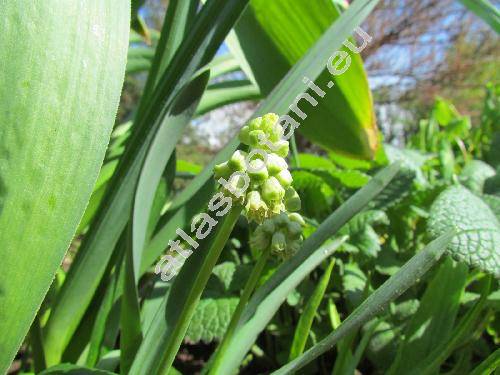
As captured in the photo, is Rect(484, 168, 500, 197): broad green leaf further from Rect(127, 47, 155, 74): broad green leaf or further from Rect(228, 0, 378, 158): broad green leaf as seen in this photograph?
Rect(127, 47, 155, 74): broad green leaf

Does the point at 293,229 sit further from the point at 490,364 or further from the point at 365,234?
the point at 365,234

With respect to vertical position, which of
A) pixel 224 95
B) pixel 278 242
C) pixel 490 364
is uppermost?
pixel 224 95

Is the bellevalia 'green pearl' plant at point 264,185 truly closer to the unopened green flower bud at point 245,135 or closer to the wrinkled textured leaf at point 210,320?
the unopened green flower bud at point 245,135

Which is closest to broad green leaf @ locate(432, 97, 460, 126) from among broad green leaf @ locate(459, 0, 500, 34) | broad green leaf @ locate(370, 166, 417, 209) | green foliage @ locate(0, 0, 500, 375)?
green foliage @ locate(0, 0, 500, 375)

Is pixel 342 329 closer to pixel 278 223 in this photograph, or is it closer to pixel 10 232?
pixel 278 223

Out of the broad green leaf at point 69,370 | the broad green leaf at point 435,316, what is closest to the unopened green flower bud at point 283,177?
the broad green leaf at point 69,370

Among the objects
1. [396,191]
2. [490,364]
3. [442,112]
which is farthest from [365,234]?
[442,112]
